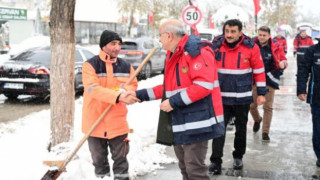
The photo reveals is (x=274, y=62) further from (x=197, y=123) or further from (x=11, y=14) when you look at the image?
(x=11, y=14)

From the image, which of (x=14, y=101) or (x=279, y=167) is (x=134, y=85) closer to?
(x=279, y=167)

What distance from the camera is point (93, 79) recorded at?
4.02 m

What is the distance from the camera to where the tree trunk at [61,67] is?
5.14 metres

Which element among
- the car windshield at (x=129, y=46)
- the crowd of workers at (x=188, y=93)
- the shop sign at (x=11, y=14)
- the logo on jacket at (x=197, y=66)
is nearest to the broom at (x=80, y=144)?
the crowd of workers at (x=188, y=93)

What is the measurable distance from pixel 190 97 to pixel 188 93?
1.5 inches

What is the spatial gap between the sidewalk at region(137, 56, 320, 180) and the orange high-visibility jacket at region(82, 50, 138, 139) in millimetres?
1096

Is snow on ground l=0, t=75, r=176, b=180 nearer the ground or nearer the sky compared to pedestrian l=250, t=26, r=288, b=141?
nearer the ground

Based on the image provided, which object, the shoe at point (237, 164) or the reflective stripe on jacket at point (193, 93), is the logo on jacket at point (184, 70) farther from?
the shoe at point (237, 164)

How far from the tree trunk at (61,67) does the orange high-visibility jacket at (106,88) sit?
1.15 m

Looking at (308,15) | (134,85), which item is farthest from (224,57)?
(308,15)

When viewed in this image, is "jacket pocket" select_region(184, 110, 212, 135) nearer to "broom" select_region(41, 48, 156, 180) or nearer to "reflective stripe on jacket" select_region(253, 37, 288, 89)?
"broom" select_region(41, 48, 156, 180)

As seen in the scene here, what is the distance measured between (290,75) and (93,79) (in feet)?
49.4

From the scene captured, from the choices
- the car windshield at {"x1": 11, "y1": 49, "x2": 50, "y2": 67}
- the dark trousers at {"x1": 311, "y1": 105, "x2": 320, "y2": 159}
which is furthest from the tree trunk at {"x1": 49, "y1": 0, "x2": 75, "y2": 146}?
the car windshield at {"x1": 11, "y1": 49, "x2": 50, "y2": 67}

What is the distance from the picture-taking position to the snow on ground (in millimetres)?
4682
